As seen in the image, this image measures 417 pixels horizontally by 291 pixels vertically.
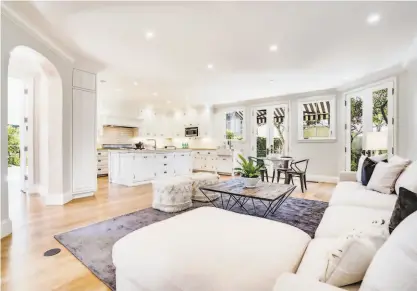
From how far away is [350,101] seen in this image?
5.77m

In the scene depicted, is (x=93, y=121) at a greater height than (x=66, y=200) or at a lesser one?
greater

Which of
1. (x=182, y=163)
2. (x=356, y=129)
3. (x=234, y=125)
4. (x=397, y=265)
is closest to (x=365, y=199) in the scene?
(x=397, y=265)

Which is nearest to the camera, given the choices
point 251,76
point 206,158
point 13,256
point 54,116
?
point 13,256

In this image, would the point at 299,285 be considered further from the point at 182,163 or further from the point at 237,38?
the point at 182,163

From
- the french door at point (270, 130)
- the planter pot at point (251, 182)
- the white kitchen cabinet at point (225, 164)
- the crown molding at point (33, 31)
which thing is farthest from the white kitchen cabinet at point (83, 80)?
the french door at point (270, 130)

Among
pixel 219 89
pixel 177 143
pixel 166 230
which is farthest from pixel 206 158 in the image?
pixel 166 230

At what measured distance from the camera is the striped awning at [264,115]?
7233mm

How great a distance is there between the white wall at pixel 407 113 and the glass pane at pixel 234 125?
454cm

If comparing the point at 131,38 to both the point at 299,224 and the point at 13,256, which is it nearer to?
→ the point at 13,256

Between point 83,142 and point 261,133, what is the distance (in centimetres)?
531

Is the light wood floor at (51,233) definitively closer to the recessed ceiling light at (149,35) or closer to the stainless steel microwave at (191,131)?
the recessed ceiling light at (149,35)

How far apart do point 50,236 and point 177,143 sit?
7381 mm

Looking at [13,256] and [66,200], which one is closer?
[13,256]

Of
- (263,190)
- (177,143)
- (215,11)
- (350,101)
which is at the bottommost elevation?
(263,190)
